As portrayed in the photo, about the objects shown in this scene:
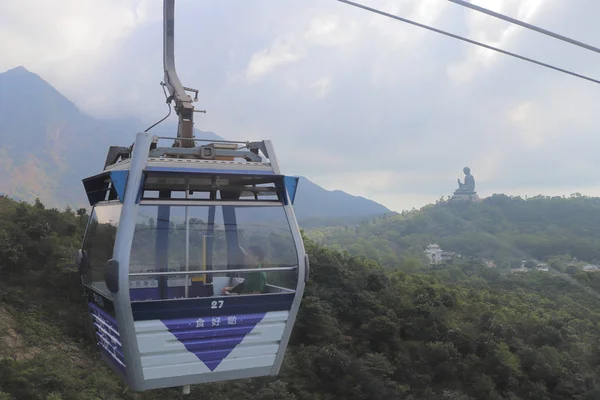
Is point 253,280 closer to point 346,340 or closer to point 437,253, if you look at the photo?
point 346,340

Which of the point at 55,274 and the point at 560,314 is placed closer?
the point at 55,274

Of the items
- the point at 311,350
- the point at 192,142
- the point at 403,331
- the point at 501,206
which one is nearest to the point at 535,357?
the point at 403,331

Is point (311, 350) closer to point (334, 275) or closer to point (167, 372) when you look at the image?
point (334, 275)

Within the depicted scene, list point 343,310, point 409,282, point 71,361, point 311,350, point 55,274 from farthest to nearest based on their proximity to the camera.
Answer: point 409,282, point 343,310, point 311,350, point 55,274, point 71,361

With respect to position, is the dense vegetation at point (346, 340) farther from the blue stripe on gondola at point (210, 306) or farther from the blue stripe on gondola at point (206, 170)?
the blue stripe on gondola at point (206, 170)

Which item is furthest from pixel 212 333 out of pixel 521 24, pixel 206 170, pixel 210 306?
pixel 521 24

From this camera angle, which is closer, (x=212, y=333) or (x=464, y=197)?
(x=212, y=333)

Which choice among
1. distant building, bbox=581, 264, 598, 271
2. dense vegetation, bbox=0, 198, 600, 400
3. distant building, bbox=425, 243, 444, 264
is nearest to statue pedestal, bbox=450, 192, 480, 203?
distant building, bbox=425, 243, 444, 264
